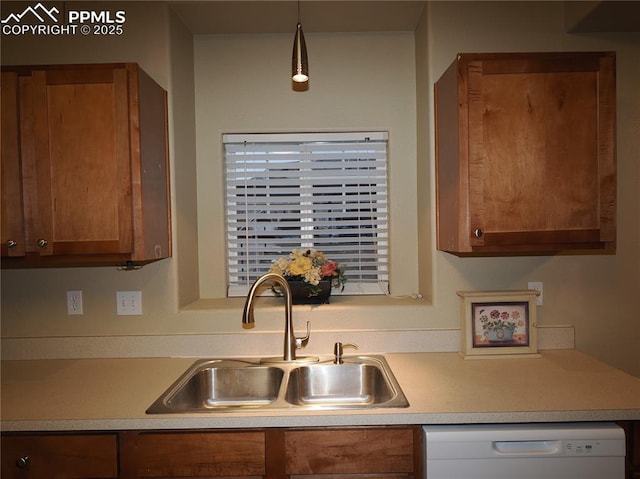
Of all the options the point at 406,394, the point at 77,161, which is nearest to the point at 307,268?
the point at 406,394

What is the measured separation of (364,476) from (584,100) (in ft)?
5.03

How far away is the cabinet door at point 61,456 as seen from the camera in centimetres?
131

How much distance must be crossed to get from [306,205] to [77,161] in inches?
43.0

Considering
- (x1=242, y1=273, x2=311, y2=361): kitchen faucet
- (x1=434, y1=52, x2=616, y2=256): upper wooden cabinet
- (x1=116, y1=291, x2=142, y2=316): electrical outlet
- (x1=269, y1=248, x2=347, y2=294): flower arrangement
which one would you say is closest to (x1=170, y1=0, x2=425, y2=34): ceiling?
(x1=434, y1=52, x2=616, y2=256): upper wooden cabinet

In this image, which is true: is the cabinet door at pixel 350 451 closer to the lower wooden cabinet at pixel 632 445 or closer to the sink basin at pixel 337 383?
the sink basin at pixel 337 383

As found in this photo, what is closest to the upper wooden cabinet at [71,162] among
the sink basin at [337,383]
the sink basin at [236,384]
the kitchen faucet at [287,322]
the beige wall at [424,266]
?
the beige wall at [424,266]

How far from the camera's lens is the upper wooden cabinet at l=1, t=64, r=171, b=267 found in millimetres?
1515

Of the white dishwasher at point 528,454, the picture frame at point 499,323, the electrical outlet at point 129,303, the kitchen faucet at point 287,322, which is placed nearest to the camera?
the white dishwasher at point 528,454

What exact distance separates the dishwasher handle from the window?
3.42 ft

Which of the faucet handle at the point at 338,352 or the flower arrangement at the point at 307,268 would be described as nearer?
the faucet handle at the point at 338,352

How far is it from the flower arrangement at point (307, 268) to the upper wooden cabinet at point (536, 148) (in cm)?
71

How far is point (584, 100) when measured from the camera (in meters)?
1.53

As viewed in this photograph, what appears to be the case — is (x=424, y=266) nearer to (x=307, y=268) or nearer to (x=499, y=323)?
(x=499, y=323)

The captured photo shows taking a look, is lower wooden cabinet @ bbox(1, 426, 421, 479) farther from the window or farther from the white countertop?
the window
